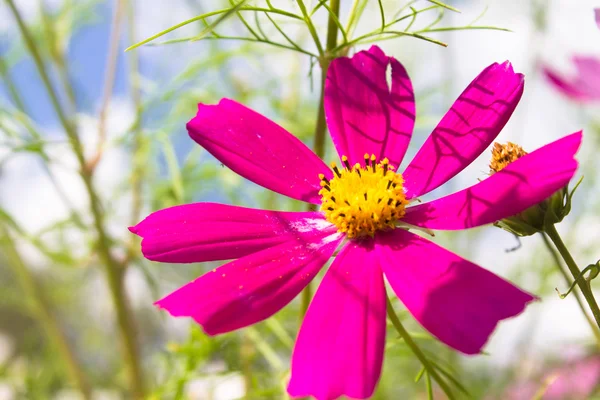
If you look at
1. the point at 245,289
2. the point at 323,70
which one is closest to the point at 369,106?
the point at 323,70

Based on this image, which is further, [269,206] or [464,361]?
→ [464,361]

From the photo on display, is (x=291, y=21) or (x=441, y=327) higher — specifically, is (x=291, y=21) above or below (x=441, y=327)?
above

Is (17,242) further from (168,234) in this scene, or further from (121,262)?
(168,234)

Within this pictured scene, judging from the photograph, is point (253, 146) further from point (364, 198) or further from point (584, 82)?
point (584, 82)

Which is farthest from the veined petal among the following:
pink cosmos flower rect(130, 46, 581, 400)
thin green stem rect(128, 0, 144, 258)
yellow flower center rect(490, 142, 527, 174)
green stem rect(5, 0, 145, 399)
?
thin green stem rect(128, 0, 144, 258)

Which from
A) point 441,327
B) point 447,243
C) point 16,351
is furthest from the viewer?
point 16,351

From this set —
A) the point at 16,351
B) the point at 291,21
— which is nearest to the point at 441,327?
the point at 291,21

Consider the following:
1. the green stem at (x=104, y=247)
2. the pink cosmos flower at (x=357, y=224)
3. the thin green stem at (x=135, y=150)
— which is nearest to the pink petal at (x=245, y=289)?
the pink cosmos flower at (x=357, y=224)

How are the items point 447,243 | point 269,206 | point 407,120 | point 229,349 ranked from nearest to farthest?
point 407,120, point 229,349, point 269,206, point 447,243
